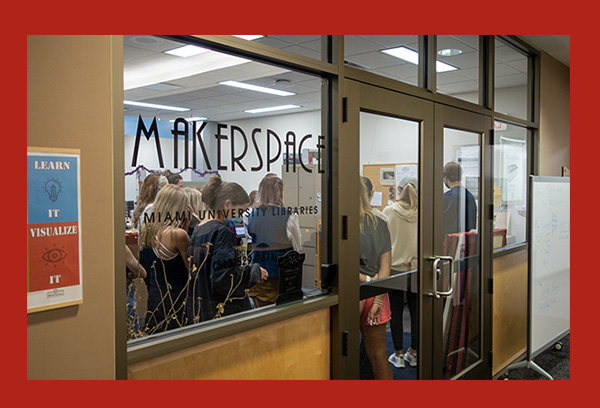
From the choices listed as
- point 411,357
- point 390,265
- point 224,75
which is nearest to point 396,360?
point 411,357

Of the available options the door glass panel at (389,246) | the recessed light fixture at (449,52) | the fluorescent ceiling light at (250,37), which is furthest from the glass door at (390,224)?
the fluorescent ceiling light at (250,37)

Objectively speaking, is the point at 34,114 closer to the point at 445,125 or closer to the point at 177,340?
the point at 177,340

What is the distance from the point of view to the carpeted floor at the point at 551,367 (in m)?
3.74

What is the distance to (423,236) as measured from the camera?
2.85 meters

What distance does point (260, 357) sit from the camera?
6.36 ft

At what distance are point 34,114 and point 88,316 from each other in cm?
57

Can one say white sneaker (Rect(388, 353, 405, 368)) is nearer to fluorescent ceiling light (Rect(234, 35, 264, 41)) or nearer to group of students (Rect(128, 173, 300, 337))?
group of students (Rect(128, 173, 300, 337))

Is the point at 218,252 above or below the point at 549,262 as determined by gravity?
above

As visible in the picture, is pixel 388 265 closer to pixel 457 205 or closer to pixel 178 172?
pixel 457 205

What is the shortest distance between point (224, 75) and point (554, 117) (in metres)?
3.89

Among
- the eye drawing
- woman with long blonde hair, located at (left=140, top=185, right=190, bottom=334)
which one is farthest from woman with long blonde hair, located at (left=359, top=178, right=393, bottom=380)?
the eye drawing

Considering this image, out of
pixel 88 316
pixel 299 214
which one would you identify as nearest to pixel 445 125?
pixel 299 214

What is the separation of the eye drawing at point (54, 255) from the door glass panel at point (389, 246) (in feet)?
4.74

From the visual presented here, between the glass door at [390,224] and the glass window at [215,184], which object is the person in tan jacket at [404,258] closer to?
the glass door at [390,224]
